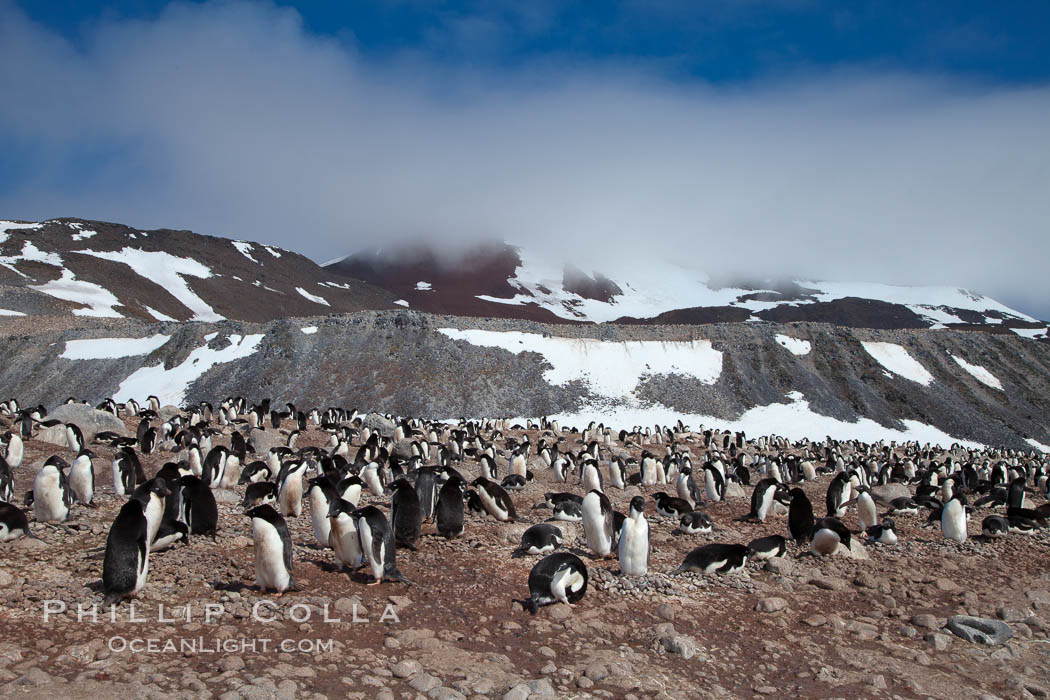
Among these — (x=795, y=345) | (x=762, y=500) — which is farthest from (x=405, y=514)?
(x=795, y=345)

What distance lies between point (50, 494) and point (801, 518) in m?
11.8

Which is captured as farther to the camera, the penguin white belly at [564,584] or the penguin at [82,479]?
the penguin at [82,479]

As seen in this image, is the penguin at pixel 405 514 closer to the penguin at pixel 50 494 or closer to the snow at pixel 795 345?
the penguin at pixel 50 494

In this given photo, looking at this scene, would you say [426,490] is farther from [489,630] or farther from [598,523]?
[489,630]

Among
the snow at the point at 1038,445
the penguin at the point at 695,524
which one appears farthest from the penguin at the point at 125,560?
the snow at the point at 1038,445

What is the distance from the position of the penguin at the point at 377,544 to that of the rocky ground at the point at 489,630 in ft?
0.53

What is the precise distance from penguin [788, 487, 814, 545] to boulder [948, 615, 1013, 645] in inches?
141

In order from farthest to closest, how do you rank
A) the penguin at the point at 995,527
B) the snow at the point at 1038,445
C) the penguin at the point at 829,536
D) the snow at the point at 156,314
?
the snow at the point at 156,314 < the snow at the point at 1038,445 < the penguin at the point at 995,527 < the penguin at the point at 829,536

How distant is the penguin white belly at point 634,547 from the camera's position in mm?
8578

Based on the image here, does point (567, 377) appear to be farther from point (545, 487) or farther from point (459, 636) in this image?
point (459, 636)

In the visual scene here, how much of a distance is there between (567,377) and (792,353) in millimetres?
16618

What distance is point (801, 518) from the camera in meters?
11.5

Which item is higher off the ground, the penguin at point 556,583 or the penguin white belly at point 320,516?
the penguin white belly at point 320,516

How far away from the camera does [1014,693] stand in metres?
6.31
